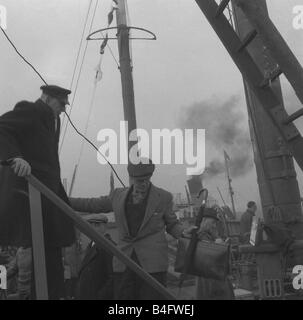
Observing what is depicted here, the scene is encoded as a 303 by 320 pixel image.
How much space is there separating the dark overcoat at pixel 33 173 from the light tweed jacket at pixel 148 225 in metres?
0.56

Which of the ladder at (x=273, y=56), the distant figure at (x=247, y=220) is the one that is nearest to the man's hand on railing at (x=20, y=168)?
the ladder at (x=273, y=56)

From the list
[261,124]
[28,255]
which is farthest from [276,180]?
[28,255]

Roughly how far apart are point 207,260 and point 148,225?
70cm

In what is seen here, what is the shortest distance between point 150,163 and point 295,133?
1.18 metres

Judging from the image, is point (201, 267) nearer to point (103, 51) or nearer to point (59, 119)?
point (59, 119)

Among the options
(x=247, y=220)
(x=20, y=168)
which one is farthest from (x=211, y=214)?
(x=247, y=220)

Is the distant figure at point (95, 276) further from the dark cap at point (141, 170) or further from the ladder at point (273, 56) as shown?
the ladder at point (273, 56)

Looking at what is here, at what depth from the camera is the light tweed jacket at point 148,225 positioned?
11.5 feet

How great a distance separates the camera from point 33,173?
3.00 meters

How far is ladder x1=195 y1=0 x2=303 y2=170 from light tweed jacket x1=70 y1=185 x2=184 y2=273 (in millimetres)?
1113

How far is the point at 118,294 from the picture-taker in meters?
3.47

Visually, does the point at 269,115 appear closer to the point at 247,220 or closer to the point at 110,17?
the point at 247,220

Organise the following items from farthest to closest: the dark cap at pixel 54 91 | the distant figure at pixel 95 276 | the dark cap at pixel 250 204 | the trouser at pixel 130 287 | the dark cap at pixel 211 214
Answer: the dark cap at pixel 250 204 < the dark cap at pixel 211 214 < the distant figure at pixel 95 276 < the trouser at pixel 130 287 < the dark cap at pixel 54 91

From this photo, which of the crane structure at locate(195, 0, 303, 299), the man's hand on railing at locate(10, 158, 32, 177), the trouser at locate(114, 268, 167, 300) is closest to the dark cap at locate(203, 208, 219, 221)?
→ the crane structure at locate(195, 0, 303, 299)
